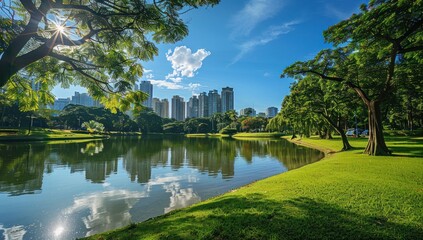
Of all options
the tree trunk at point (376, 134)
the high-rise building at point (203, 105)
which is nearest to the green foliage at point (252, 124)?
the high-rise building at point (203, 105)

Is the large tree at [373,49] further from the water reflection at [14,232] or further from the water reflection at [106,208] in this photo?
the water reflection at [14,232]

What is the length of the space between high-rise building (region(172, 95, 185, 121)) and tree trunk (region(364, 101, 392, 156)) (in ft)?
531

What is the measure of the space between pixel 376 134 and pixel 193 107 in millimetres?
161961

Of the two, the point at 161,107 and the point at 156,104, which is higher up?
the point at 156,104

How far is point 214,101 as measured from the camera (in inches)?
6432

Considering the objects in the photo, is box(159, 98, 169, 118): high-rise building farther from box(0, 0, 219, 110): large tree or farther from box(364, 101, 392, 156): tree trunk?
box(0, 0, 219, 110): large tree

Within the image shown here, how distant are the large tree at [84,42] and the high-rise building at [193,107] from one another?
544ft

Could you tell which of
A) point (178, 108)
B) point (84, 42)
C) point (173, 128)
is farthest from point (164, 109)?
point (84, 42)

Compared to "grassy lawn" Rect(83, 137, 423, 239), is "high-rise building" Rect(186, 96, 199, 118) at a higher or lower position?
higher

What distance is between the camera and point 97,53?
653 centimetres

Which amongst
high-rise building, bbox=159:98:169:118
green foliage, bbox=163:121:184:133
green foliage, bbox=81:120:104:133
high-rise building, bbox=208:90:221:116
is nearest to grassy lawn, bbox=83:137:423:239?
green foliage, bbox=81:120:104:133

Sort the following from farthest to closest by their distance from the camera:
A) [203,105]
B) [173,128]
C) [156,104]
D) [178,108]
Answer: [156,104]
[178,108]
[203,105]
[173,128]

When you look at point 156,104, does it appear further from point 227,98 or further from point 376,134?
point 376,134

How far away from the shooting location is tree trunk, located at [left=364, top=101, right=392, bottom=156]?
1716cm
